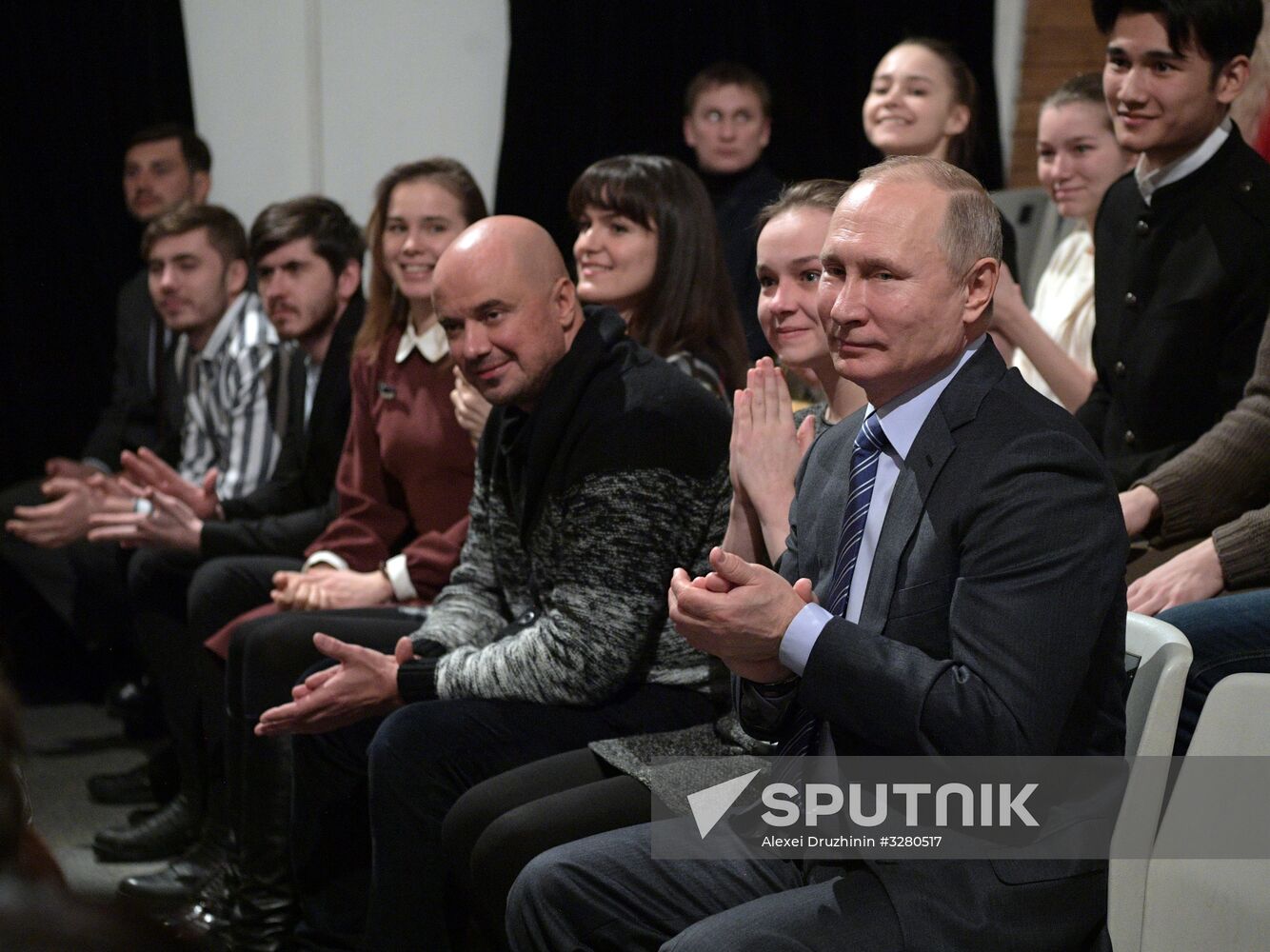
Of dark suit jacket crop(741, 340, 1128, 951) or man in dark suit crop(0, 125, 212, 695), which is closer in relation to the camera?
dark suit jacket crop(741, 340, 1128, 951)

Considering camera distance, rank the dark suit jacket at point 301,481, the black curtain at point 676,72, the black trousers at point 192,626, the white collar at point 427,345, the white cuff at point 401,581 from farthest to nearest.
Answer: the black curtain at point 676,72 → the dark suit jacket at point 301,481 → the black trousers at point 192,626 → the white collar at point 427,345 → the white cuff at point 401,581

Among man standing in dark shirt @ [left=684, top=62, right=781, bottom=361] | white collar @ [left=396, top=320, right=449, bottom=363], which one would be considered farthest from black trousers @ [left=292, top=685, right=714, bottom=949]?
man standing in dark shirt @ [left=684, top=62, right=781, bottom=361]

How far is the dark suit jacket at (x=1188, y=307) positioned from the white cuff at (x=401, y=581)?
1302mm

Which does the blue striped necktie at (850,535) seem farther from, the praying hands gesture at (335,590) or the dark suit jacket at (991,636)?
the praying hands gesture at (335,590)

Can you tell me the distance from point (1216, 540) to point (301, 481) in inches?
84.9

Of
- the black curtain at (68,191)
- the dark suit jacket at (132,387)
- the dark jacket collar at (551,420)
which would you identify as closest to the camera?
the dark jacket collar at (551,420)

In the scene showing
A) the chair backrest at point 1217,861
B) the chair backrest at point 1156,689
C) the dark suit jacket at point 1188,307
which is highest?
the dark suit jacket at point 1188,307

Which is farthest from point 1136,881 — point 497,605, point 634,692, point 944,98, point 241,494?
point 241,494

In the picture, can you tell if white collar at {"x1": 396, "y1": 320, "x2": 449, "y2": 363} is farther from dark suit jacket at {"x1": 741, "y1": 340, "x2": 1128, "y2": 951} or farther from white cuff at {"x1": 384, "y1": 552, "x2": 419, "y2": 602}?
dark suit jacket at {"x1": 741, "y1": 340, "x2": 1128, "y2": 951}

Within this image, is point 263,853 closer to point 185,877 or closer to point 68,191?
point 185,877

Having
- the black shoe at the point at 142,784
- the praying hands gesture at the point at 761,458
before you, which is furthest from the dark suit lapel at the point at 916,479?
the black shoe at the point at 142,784

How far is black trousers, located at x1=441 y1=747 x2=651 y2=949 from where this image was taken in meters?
1.86

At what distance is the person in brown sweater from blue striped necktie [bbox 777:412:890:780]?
0.46m

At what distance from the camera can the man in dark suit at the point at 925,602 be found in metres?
1.38
